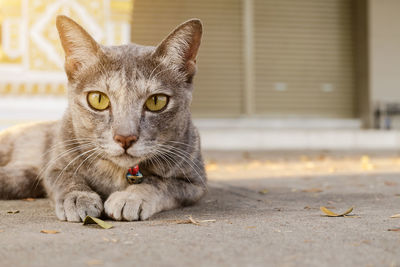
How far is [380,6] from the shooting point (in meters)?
10.8

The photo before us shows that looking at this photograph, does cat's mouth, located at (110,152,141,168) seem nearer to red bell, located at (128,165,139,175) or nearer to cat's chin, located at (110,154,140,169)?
cat's chin, located at (110,154,140,169)

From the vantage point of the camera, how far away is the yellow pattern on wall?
5570 millimetres

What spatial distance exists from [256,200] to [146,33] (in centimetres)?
761

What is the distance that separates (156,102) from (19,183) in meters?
1.23

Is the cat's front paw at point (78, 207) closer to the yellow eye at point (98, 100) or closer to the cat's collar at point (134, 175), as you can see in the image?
the cat's collar at point (134, 175)

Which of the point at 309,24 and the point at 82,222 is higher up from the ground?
the point at 309,24

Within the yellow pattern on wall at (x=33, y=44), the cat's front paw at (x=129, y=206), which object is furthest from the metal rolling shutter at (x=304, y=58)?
the cat's front paw at (x=129, y=206)

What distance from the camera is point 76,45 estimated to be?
8.39 ft

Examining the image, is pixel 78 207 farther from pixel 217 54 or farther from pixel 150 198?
pixel 217 54

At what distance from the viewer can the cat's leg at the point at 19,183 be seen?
303cm

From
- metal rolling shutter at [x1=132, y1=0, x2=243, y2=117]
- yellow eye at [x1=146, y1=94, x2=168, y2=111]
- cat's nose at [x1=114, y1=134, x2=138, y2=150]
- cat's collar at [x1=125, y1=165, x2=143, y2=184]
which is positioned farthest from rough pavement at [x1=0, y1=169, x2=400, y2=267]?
metal rolling shutter at [x1=132, y1=0, x2=243, y2=117]

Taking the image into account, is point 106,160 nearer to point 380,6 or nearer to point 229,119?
point 229,119

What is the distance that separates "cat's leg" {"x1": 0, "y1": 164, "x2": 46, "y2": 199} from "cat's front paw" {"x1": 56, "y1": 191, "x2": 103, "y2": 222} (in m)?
0.83

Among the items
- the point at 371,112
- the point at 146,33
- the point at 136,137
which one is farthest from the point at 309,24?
the point at 136,137
